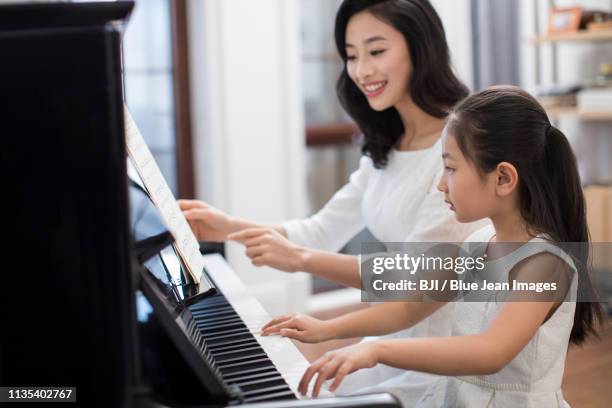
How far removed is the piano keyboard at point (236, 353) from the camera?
3.66 feet

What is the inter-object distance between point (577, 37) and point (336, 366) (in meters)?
3.29

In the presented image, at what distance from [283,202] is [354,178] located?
1914 mm

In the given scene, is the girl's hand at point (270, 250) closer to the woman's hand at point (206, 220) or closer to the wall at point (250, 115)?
the woman's hand at point (206, 220)

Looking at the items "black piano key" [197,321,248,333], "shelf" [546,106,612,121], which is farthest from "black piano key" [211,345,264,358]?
"shelf" [546,106,612,121]

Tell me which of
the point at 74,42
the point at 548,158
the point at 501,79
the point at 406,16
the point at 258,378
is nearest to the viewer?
the point at 74,42

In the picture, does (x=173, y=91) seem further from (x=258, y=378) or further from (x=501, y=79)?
(x=258, y=378)

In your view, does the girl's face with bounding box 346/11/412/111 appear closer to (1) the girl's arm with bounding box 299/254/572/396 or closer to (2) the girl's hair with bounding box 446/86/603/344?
(2) the girl's hair with bounding box 446/86/603/344

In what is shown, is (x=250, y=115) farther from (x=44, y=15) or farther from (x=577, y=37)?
(x=44, y=15)

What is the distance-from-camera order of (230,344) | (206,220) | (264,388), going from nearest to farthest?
(264,388) < (230,344) < (206,220)

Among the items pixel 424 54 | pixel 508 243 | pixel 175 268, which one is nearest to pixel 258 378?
pixel 175 268

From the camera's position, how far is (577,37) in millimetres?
3934

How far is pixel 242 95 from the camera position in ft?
12.5

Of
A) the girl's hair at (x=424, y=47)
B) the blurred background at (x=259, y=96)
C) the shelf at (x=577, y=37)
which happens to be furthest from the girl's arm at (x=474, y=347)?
the shelf at (x=577, y=37)

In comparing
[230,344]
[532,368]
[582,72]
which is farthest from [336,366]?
[582,72]
